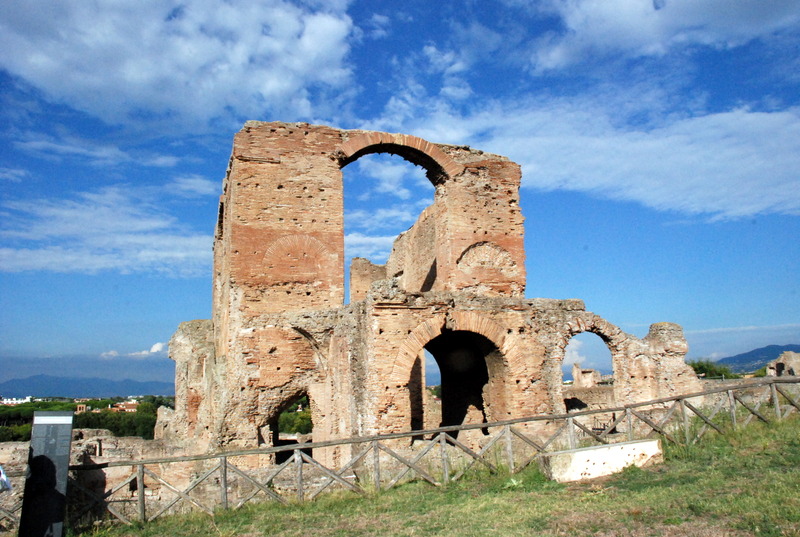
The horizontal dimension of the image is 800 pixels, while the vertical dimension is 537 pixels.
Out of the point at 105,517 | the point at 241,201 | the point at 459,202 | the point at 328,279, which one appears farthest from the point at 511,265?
the point at 105,517

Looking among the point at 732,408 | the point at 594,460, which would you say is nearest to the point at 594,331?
the point at 732,408

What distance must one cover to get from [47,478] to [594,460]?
666 cm

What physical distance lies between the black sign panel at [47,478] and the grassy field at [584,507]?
1.05 m

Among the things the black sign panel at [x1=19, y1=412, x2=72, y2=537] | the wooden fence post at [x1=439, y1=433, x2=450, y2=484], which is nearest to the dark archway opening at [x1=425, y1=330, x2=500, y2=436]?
the wooden fence post at [x1=439, y1=433, x2=450, y2=484]

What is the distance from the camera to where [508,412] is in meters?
11.9

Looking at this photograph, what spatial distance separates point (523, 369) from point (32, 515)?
27.8 ft

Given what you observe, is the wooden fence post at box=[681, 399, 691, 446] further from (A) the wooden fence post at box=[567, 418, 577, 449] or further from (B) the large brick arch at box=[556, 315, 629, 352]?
(B) the large brick arch at box=[556, 315, 629, 352]

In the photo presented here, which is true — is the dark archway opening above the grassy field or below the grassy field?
above

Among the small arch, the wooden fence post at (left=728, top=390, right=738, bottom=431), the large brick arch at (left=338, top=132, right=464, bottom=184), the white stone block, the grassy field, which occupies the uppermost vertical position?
the large brick arch at (left=338, top=132, right=464, bottom=184)

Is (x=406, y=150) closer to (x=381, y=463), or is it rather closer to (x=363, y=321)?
(x=363, y=321)

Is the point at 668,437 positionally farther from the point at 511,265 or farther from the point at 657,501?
the point at 511,265

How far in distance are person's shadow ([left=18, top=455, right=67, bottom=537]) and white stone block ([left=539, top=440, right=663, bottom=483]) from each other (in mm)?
6009

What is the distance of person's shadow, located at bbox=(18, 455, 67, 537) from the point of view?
651 centimetres

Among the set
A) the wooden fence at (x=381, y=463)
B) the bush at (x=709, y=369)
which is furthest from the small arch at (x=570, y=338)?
the bush at (x=709, y=369)
